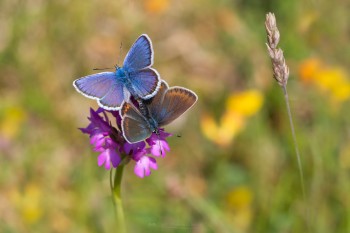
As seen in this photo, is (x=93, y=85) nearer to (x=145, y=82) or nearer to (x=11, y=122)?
(x=145, y=82)

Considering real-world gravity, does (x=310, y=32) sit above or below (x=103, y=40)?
above

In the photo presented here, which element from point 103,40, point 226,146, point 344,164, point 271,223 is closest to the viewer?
point 271,223

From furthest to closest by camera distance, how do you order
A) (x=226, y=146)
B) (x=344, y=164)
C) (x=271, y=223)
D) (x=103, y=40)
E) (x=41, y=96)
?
1. (x=103, y=40)
2. (x=41, y=96)
3. (x=226, y=146)
4. (x=344, y=164)
5. (x=271, y=223)

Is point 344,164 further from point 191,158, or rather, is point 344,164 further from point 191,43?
point 191,43

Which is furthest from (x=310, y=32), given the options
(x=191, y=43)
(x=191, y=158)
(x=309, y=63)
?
(x=191, y=158)

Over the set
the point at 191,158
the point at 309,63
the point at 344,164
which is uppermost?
the point at 309,63
